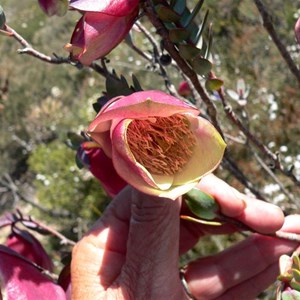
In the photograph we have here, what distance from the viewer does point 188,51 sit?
59 centimetres

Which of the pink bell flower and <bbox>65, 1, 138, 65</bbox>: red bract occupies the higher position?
<bbox>65, 1, 138, 65</bbox>: red bract

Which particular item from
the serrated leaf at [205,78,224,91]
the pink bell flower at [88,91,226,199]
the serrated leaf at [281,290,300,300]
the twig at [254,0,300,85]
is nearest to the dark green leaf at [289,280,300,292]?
the serrated leaf at [281,290,300,300]

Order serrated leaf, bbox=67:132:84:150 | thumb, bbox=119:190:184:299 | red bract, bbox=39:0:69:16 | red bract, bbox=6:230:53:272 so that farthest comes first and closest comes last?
serrated leaf, bbox=67:132:84:150
red bract, bbox=6:230:53:272
thumb, bbox=119:190:184:299
red bract, bbox=39:0:69:16

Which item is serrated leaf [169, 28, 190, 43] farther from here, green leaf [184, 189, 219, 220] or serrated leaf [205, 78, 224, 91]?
green leaf [184, 189, 219, 220]

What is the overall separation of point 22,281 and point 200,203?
0.25 meters

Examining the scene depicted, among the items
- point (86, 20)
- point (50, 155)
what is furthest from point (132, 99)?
point (50, 155)

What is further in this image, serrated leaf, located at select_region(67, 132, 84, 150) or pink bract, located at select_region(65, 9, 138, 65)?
serrated leaf, located at select_region(67, 132, 84, 150)

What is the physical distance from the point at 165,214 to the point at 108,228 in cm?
18

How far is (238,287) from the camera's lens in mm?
959

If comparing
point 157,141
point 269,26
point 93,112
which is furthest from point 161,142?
point 93,112

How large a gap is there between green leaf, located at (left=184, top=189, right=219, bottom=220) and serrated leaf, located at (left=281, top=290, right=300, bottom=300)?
163 millimetres

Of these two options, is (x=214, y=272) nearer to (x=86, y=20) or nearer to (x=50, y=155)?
(x=86, y=20)

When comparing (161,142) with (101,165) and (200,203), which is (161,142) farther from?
(101,165)

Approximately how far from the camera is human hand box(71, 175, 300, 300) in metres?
0.75
